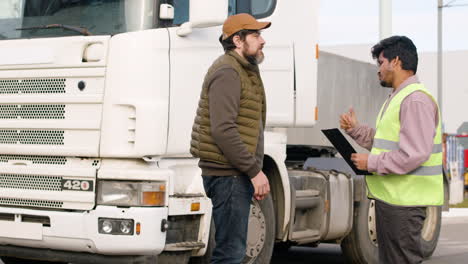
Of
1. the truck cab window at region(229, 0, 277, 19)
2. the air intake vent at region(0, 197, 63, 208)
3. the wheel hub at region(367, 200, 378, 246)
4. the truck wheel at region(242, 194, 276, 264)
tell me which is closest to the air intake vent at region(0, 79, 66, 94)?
the air intake vent at region(0, 197, 63, 208)

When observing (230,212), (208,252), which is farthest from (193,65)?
(230,212)

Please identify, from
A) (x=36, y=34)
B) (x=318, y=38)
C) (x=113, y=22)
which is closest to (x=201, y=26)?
(x=113, y=22)

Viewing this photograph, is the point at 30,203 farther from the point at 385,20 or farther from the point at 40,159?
the point at 385,20

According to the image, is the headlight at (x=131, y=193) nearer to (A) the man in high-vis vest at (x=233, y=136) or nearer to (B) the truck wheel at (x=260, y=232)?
(A) the man in high-vis vest at (x=233, y=136)

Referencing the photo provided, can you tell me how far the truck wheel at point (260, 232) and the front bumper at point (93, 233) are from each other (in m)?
1.31

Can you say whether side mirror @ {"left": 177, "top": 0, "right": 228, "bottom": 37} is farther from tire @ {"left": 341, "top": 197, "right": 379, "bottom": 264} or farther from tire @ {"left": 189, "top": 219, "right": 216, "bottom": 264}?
tire @ {"left": 341, "top": 197, "right": 379, "bottom": 264}

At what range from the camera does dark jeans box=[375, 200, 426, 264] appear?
551 centimetres

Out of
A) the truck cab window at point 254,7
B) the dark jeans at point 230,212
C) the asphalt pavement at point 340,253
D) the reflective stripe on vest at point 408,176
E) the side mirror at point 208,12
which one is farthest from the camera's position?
the asphalt pavement at point 340,253

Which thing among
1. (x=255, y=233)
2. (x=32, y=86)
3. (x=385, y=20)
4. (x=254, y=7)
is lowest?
(x=255, y=233)

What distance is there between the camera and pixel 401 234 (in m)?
5.51

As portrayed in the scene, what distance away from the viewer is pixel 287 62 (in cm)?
838

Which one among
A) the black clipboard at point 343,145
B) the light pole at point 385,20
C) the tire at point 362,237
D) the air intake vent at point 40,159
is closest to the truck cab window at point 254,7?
the air intake vent at point 40,159

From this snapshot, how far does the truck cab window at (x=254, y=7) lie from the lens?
784 cm

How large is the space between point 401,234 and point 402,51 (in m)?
1.01
